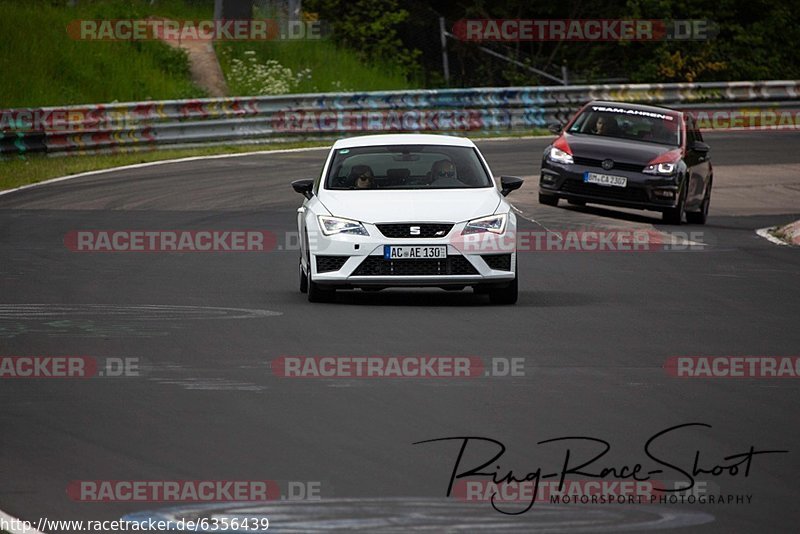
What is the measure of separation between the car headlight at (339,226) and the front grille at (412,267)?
0.89ft

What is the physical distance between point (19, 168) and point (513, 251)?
15.8 m

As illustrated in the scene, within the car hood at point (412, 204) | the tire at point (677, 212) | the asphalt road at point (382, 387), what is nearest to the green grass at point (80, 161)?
the asphalt road at point (382, 387)

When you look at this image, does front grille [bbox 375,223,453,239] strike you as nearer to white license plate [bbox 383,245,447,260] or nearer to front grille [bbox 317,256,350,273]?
white license plate [bbox 383,245,447,260]

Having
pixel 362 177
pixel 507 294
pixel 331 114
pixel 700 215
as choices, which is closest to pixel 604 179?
pixel 700 215

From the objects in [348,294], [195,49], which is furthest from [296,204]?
[195,49]

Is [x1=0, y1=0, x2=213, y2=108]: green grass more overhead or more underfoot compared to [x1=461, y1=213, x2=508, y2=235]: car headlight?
more underfoot

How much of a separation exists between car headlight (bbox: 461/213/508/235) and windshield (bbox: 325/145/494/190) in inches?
32.4

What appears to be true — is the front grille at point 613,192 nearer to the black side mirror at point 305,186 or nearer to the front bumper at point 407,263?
the black side mirror at point 305,186

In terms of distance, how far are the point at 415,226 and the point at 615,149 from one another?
9672 mm

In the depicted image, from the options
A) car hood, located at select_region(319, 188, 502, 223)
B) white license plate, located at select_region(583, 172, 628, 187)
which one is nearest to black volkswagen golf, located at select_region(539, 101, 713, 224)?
white license plate, located at select_region(583, 172, 628, 187)

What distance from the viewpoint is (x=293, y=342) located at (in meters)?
12.0

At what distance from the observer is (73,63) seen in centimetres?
3694

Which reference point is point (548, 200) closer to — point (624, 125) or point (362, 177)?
point (624, 125)

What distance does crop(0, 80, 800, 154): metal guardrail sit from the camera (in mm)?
30062
